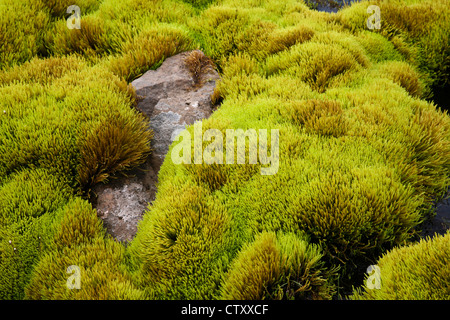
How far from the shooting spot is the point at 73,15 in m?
6.58

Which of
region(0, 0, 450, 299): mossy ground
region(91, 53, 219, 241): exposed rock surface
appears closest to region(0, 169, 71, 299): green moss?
region(0, 0, 450, 299): mossy ground

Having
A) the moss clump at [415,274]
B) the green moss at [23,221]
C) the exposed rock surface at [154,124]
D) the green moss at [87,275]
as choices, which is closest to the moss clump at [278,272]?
the moss clump at [415,274]

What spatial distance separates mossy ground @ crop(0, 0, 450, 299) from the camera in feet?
11.7

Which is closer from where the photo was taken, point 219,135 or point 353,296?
point 353,296

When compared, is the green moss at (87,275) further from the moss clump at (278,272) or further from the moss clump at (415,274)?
the moss clump at (415,274)

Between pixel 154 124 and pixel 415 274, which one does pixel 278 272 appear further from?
pixel 154 124

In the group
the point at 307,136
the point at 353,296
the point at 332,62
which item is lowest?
the point at 353,296

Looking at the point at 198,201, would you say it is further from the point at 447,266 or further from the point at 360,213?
the point at 447,266

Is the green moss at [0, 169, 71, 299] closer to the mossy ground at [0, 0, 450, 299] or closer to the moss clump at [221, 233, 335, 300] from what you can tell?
the mossy ground at [0, 0, 450, 299]

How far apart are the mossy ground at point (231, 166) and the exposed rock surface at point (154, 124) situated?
0.67 feet

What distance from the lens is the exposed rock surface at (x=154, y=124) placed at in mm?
4480

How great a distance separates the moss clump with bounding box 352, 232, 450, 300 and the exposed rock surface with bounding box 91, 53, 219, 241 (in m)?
2.88
